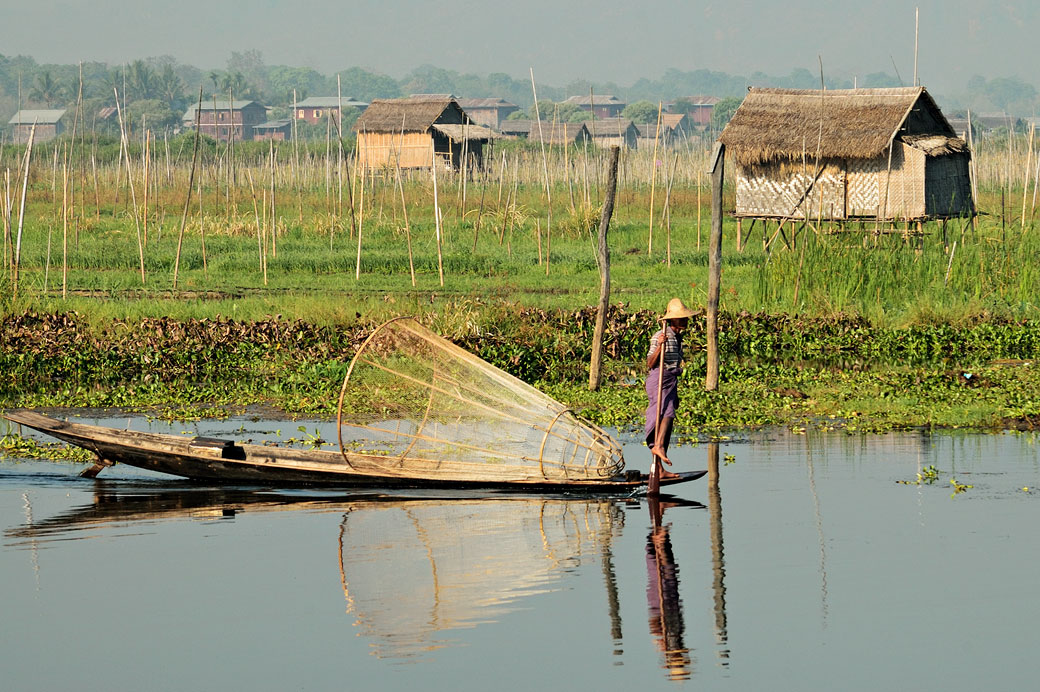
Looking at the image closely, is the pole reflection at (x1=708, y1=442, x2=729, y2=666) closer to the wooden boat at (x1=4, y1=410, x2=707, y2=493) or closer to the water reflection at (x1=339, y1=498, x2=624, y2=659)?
the wooden boat at (x1=4, y1=410, x2=707, y2=493)

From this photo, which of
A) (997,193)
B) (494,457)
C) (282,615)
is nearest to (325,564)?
(282,615)

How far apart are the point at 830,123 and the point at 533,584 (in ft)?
60.3

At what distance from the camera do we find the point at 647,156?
162 ft

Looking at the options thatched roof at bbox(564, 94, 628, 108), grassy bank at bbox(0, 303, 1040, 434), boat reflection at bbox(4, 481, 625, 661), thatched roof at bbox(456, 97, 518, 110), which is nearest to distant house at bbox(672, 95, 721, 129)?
thatched roof at bbox(564, 94, 628, 108)

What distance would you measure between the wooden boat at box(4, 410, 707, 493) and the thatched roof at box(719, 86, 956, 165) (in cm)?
1562

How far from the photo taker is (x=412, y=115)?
4734cm

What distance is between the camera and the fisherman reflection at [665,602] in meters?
6.29

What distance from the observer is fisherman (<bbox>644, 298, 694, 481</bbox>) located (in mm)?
9297

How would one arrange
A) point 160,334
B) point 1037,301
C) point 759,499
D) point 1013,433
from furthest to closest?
1. point 1037,301
2. point 160,334
3. point 1013,433
4. point 759,499

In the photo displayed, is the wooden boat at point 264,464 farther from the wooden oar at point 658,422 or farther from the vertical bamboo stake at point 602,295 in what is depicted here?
the vertical bamboo stake at point 602,295

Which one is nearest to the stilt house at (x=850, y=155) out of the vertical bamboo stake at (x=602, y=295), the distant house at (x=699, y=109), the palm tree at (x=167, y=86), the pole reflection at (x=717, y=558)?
the vertical bamboo stake at (x=602, y=295)

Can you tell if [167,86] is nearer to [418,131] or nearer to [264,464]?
[418,131]

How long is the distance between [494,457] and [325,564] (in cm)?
211

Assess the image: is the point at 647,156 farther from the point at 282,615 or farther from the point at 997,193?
the point at 282,615
